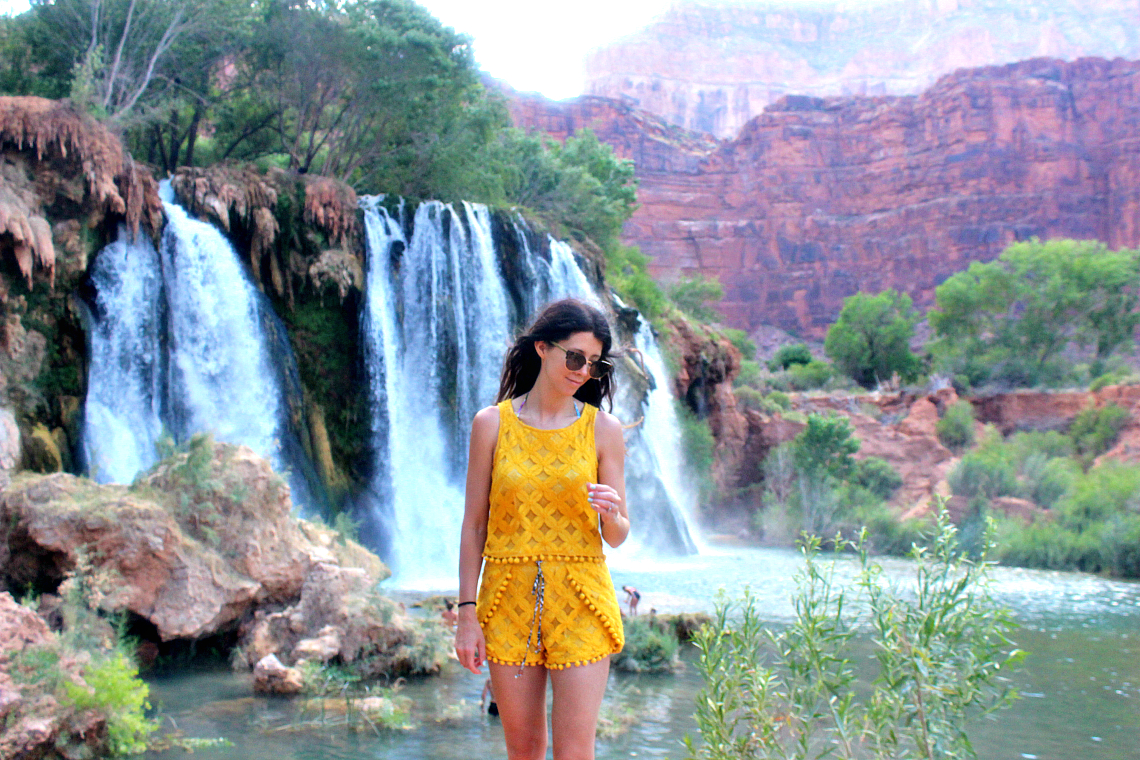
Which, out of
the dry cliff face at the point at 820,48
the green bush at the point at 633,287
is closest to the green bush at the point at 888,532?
the green bush at the point at 633,287

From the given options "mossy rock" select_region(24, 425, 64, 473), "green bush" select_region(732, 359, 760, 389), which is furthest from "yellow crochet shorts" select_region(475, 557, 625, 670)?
"green bush" select_region(732, 359, 760, 389)

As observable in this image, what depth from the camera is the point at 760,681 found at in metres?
3.12

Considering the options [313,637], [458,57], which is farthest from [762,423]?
[313,637]

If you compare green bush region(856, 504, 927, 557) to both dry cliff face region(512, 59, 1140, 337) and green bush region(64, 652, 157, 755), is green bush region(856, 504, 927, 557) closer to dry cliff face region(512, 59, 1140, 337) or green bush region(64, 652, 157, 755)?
green bush region(64, 652, 157, 755)

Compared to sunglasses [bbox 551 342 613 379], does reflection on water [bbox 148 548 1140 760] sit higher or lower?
lower

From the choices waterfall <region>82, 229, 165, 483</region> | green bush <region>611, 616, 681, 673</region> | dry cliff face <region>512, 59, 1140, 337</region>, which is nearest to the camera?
green bush <region>611, 616, 681, 673</region>

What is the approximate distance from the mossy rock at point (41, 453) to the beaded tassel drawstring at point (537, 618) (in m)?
11.3

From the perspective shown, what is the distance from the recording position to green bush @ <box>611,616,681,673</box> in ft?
26.7

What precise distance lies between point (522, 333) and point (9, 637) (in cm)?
413

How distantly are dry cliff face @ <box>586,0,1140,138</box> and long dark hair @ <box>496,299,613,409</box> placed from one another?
98.5m

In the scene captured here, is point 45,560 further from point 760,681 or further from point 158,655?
point 760,681

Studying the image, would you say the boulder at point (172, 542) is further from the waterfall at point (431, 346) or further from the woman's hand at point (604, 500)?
the waterfall at point (431, 346)

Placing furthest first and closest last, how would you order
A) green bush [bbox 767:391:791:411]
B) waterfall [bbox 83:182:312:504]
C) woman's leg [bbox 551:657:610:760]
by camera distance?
green bush [bbox 767:391:791:411] → waterfall [bbox 83:182:312:504] → woman's leg [bbox 551:657:610:760]

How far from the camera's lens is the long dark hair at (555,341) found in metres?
2.52
